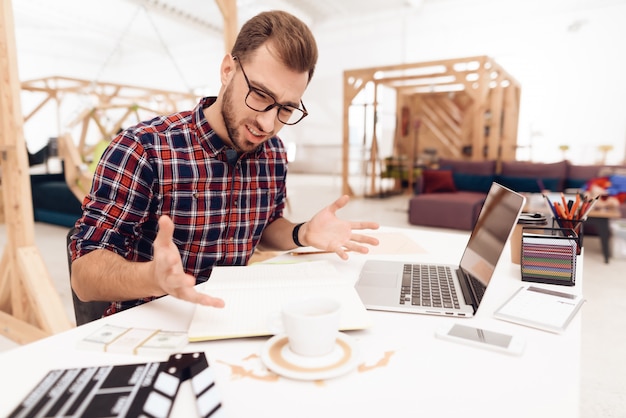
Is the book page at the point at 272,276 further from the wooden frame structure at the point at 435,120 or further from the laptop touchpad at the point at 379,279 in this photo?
the wooden frame structure at the point at 435,120

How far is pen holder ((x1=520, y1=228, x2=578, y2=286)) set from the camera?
1004 mm

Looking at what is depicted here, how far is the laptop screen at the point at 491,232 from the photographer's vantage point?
84cm

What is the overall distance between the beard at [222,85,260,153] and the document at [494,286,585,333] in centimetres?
76

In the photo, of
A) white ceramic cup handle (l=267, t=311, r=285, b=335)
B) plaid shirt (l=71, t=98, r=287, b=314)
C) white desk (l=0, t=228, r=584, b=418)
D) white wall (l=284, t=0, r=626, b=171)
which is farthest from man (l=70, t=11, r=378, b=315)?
white wall (l=284, t=0, r=626, b=171)

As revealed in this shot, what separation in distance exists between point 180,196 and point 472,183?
5138 mm

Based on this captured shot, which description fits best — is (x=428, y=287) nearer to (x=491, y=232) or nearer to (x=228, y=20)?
(x=491, y=232)

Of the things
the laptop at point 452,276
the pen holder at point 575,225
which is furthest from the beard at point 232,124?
the pen holder at point 575,225

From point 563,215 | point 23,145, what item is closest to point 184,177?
point 563,215

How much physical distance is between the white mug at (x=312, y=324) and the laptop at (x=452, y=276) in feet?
0.86

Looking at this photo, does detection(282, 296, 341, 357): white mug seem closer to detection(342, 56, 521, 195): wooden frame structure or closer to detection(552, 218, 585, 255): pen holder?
detection(552, 218, 585, 255): pen holder

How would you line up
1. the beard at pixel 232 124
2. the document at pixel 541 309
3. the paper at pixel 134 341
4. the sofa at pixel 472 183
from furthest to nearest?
1. the sofa at pixel 472 183
2. the beard at pixel 232 124
3. the document at pixel 541 309
4. the paper at pixel 134 341

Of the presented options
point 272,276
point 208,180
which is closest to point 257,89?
point 208,180

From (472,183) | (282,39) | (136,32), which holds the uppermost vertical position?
(136,32)

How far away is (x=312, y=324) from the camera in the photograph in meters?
0.56
